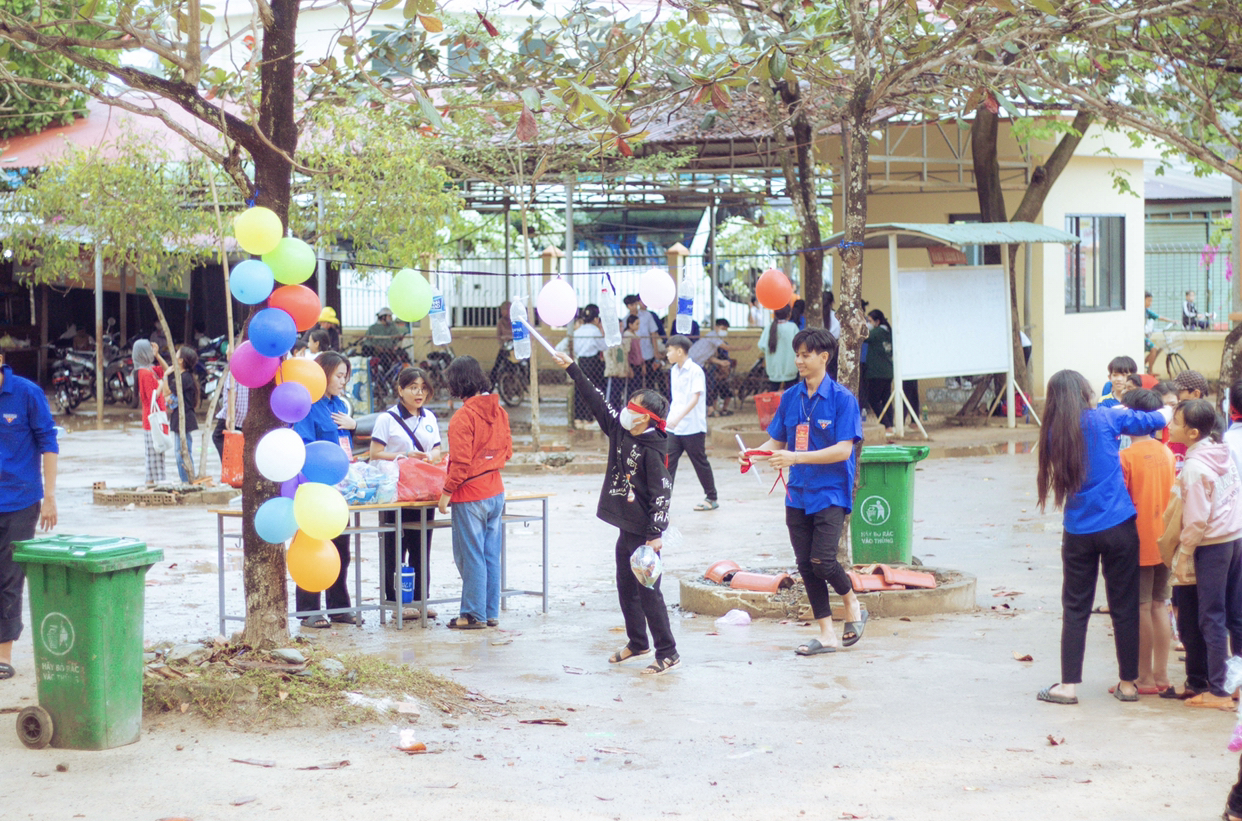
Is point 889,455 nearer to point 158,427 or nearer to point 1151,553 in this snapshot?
point 1151,553

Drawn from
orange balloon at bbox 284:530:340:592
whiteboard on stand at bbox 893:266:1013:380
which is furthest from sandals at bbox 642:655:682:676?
whiteboard on stand at bbox 893:266:1013:380

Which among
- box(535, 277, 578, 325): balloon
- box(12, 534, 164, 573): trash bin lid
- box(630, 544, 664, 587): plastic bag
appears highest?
box(535, 277, 578, 325): balloon

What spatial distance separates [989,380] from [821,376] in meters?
12.3

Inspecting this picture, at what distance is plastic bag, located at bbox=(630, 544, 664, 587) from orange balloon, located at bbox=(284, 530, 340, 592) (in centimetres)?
159

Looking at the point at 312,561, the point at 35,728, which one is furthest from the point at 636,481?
the point at 35,728

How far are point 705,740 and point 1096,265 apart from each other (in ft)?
63.6

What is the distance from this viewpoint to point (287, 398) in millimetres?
5820

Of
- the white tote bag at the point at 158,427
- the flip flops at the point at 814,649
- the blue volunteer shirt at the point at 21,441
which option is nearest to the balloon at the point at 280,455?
the blue volunteer shirt at the point at 21,441

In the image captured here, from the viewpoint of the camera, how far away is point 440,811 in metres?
4.63

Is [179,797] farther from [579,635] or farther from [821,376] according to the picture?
[821,376]

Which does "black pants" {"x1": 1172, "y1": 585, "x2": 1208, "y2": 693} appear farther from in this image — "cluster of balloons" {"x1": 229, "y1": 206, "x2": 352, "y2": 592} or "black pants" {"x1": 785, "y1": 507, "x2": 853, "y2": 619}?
"cluster of balloons" {"x1": 229, "y1": 206, "x2": 352, "y2": 592}

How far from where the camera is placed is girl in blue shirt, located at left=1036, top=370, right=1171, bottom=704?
5.79m

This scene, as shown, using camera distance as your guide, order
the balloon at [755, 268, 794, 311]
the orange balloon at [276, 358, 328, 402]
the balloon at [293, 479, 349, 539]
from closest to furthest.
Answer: the balloon at [293, 479, 349, 539] < the orange balloon at [276, 358, 328, 402] < the balloon at [755, 268, 794, 311]

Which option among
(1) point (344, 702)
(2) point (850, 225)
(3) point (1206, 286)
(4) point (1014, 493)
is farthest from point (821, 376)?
(3) point (1206, 286)
